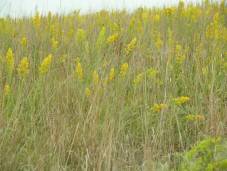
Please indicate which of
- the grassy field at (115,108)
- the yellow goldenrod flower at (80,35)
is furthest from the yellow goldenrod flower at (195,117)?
the yellow goldenrod flower at (80,35)

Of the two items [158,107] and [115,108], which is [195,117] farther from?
[115,108]

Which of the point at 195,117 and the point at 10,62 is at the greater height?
the point at 10,62

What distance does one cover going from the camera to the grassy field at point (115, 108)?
7.04 feet

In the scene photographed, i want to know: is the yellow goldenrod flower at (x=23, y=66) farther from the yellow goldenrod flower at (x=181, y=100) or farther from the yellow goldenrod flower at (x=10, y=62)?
the yellow goldenrod flower at (x=181, y=100)

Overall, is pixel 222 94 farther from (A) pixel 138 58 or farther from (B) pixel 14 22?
(B) pixel 14 22

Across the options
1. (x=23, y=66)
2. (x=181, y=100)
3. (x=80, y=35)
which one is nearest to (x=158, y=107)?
(x=181, y=100)

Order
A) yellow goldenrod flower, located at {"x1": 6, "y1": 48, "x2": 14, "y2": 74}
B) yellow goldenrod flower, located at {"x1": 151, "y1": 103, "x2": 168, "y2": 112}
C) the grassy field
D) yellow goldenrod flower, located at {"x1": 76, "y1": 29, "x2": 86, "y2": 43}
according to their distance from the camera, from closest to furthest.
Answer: the grassy field
yellow goldenrod flower, located at {"x1": 151, "y1": 103, "x2": 168, "y2": 112}
yellow goldenrod flower, located at {"x1": 6, "y1": 48, "x2": 14, "y2": 74}
yellow goldenrod flower, located at {"x1": 76, "y1": 29, "x2": 86, "y2": 43}

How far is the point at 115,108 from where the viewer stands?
2566 mm

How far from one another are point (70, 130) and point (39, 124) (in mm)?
297

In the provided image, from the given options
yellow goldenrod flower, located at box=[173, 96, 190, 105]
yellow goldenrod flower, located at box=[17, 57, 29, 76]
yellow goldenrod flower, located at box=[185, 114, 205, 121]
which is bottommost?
yellow goldenrod flower, located at box=[185, 114, 205, 121]

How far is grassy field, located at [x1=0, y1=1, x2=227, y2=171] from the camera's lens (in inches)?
84.5

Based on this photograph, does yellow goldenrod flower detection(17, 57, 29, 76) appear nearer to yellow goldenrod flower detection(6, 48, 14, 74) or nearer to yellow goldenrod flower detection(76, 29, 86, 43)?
yellow goldenrod flower detection(6, 48, 14, 74)

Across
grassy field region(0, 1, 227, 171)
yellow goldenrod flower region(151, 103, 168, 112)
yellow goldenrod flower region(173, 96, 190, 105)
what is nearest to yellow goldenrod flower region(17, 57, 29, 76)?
grassy field region(0, 1, 227, 171)

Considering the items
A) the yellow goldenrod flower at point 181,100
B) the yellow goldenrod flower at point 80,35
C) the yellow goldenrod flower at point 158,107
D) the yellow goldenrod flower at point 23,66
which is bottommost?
the yellow goldenrod flower at point 158,107
